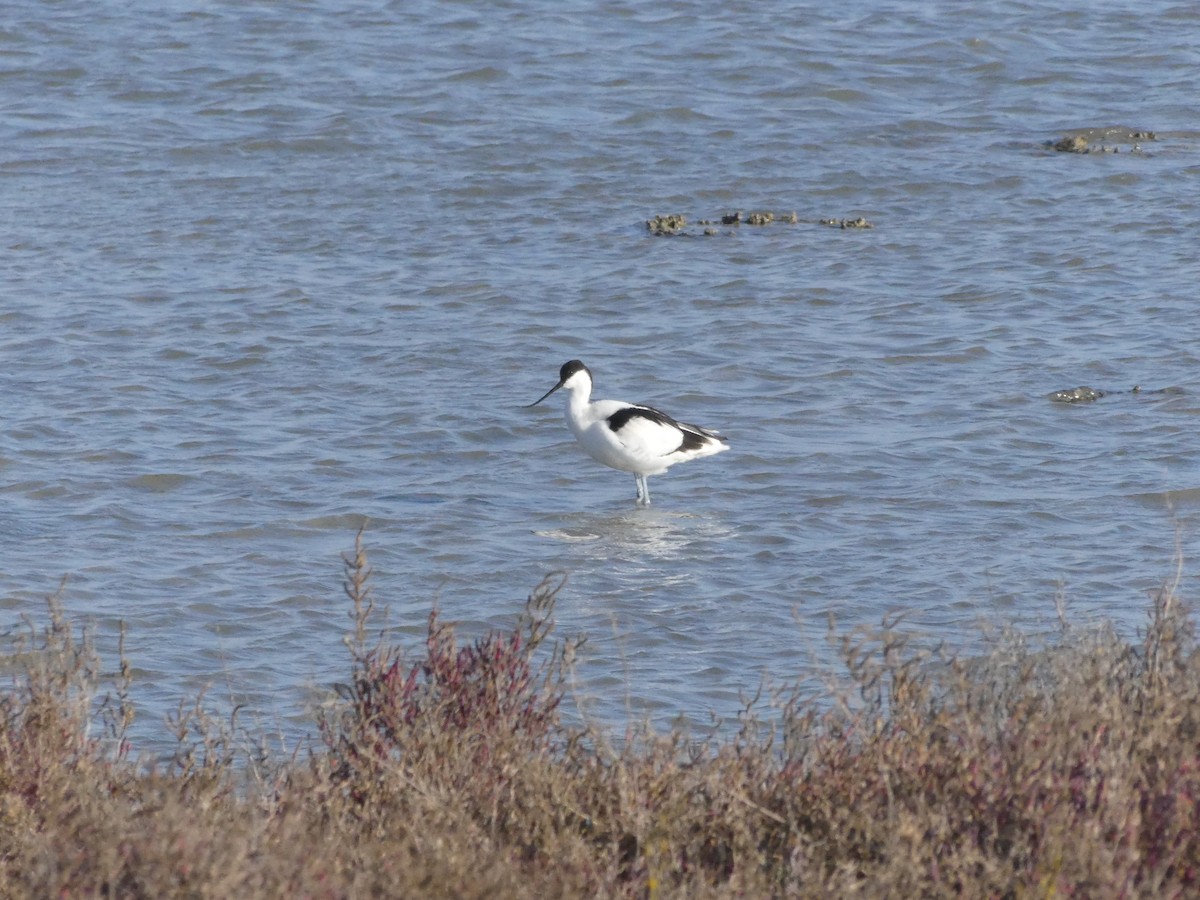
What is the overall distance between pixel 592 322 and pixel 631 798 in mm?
8208

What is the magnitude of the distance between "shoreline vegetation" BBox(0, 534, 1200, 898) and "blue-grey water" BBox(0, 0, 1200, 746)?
0.63 meters

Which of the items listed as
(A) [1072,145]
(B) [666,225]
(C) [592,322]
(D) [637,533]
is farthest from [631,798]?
(A) [1072,145]

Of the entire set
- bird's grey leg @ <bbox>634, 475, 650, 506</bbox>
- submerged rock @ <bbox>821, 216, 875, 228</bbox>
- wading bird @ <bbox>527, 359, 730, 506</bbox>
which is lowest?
bird's grey leg @ <bbox>634, 475, 650, 506</bbox>

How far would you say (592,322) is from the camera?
1185 cm

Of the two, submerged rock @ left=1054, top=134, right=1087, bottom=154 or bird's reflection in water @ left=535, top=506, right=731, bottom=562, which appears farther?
submerged rock @ left=1054, top=134, right=1087, bottom=154

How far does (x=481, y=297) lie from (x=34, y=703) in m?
8.11

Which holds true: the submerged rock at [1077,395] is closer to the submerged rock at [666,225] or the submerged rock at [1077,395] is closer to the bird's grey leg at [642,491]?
the bird's grey leg at [642,491]

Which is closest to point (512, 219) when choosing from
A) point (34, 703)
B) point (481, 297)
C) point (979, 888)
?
point (481, 297)

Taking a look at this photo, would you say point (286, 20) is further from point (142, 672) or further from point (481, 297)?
point (142, 672)

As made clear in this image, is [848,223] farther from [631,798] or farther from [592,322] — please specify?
[631,798]

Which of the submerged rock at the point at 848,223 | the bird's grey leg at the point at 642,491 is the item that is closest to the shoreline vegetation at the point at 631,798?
the bird's grey leg at the point at 642,491

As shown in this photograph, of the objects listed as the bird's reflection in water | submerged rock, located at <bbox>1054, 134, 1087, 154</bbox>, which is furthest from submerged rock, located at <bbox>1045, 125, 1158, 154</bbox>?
the bird's reflection in water

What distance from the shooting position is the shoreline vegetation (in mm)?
3301

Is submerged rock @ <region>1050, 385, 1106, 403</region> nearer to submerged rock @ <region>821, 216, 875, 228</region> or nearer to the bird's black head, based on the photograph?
the bird's black head
